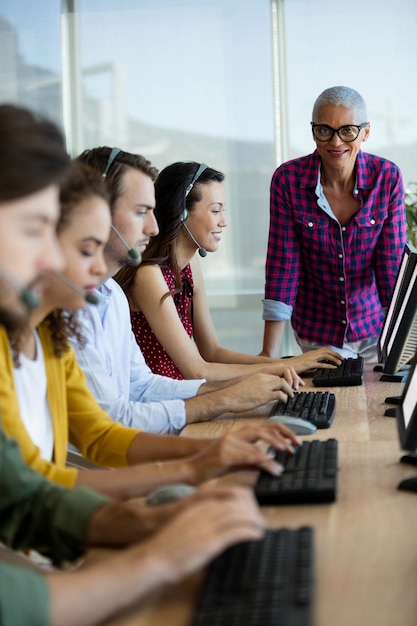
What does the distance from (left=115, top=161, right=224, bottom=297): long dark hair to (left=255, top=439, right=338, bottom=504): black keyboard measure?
1366 millimetres

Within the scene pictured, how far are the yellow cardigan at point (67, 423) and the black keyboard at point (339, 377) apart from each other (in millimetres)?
957

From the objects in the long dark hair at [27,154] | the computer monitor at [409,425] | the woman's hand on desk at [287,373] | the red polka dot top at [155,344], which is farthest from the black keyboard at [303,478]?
the red polka dot top at [155,344]

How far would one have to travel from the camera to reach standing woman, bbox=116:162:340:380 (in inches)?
109

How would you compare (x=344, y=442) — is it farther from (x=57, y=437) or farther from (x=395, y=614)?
(x=395, y=614)

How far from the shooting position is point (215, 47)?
529 cm

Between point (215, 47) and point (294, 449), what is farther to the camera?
point (215, 47)

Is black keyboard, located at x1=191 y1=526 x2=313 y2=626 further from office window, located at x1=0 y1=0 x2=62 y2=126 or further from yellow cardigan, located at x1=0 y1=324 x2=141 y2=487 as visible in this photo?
office window, located at x1=0 y1=0 x2=62 y2=126

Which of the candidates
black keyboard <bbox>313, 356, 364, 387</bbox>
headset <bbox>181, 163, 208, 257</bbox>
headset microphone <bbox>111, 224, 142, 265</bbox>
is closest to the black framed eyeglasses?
headset <bbox>181, 163, 208, 257</bbox>

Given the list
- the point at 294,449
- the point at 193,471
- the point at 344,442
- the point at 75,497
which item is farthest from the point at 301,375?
the point at 75,497

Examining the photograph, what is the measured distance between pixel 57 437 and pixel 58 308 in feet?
0.81

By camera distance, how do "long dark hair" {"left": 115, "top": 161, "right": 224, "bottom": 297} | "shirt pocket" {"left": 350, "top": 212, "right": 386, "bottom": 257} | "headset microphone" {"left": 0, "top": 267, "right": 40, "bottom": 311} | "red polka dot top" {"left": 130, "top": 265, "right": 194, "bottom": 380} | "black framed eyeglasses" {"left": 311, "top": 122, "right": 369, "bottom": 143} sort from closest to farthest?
1. "headset microphone" {"left": 0, "top": 267, "right": 40, "bottom": 311}
2. "red polka dot top" {"left": 130, "top": 265, "right": 194, "bottom": 380}
3. "long dark hair" {"left": 115, "top": 161, "right": 224, "bottom": 297}
4. "black framed eyeglasses" {"left": 311, "top": 122, "right": 369, "bottom": 143}
5. "shirt pocket" {"left": 350, "top": 212, "right": 386, "bottom": 257}

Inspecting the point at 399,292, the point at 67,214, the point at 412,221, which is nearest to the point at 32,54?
the point at 412,221

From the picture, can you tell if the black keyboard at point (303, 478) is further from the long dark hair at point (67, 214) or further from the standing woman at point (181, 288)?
the standing woman at point (181, 288)

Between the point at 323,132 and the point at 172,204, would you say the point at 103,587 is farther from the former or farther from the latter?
the point at 323,132
